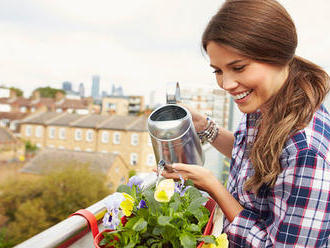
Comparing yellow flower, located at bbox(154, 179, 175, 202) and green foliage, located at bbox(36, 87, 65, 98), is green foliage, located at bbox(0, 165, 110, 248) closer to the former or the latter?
green foliage, located at bbox(36, 87, 65, 98)

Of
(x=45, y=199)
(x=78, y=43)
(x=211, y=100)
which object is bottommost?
(x=45, y=199)

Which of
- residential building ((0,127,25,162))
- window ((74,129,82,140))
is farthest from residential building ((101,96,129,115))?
residential building ((0,127,25,162))

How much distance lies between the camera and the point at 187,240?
1.13 ft

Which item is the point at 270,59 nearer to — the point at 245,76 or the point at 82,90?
the point at 245,76

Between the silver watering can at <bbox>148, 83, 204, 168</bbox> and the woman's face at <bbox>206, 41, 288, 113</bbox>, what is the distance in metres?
0.11

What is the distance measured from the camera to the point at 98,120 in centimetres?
3466

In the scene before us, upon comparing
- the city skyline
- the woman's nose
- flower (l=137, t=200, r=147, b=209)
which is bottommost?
the city skyline

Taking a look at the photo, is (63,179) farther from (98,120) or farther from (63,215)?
(98,120)

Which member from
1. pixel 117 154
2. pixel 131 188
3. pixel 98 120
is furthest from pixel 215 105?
pixel 98 120

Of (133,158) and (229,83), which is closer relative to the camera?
(229,83)

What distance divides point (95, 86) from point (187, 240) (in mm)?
52445

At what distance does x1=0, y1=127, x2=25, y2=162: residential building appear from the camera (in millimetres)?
32031

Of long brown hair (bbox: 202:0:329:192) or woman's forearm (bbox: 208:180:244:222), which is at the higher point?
long brown hair (bbox: 202:0:329:192)

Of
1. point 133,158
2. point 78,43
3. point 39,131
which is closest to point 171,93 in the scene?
point 133,158
